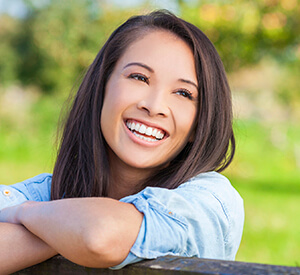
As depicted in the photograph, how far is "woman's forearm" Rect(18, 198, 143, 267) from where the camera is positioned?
1.18m

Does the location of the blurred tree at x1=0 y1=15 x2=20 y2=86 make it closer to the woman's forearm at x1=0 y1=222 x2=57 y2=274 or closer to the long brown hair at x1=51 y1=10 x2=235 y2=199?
the long brown hair at x1=51 y1=10 x2=235 y2=199

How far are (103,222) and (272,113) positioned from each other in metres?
17.8

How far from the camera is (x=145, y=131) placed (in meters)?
1.85

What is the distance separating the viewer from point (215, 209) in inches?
60.1

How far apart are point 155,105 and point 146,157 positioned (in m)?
0.20

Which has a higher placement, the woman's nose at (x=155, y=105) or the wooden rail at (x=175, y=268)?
the woman's nose at (x=155, y=105)

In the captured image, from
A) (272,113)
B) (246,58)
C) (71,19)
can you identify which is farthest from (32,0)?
(246,58)

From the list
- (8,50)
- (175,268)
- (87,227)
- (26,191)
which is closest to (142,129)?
(26,191)

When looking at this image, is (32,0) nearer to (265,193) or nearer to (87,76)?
(265,193)

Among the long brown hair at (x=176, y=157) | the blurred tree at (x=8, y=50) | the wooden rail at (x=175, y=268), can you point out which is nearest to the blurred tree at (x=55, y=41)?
the blurred tree at (x=8, y=50)

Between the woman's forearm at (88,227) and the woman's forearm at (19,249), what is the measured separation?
0.07ft

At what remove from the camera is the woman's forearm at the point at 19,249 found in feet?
4.16

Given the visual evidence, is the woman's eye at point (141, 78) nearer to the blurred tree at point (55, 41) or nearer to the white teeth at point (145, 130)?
the white teeth at point (145, 130)

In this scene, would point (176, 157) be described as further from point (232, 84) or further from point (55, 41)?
point (55, 41)
